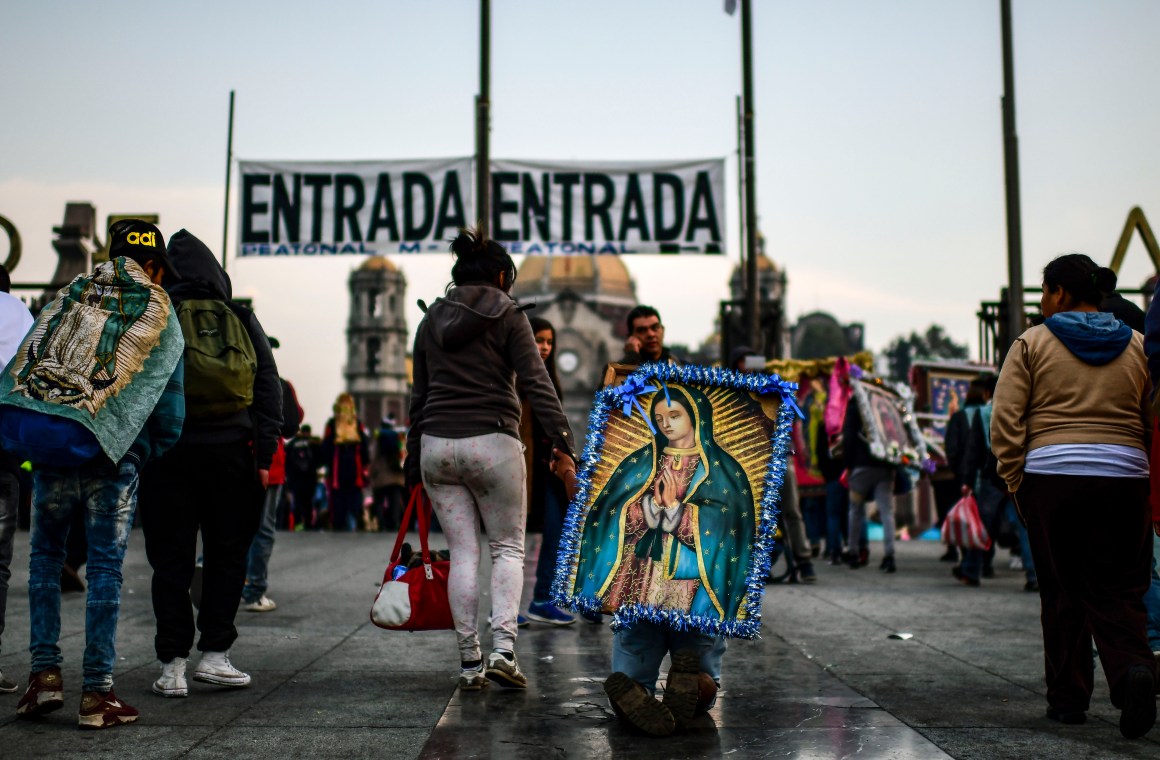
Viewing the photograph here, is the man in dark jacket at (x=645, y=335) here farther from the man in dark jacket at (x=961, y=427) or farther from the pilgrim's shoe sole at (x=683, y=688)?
the man in dark jacket at (x=961, y=427)

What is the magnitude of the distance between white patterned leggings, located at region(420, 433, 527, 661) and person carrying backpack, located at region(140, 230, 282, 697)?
2.18 ft

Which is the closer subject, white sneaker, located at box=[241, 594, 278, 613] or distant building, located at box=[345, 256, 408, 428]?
white sneaker, located at box=[241, 594, 278, 613]

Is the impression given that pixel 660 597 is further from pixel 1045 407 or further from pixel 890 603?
pixel 890 603

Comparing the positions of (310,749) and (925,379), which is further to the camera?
(925,379)

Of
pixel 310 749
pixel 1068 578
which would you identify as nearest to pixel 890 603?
pixel 1068 578

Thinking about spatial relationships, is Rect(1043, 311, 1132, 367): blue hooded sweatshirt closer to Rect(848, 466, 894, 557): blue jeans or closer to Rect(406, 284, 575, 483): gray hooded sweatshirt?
Rect(406, 284, 575, 483): gray hooded sweatshirt

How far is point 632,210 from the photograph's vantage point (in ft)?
47.6

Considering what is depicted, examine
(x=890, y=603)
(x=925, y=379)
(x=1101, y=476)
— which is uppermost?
(x=925, y=379)

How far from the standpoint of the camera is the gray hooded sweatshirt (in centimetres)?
514

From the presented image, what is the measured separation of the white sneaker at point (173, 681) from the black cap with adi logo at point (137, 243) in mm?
1488

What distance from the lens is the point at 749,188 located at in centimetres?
1745

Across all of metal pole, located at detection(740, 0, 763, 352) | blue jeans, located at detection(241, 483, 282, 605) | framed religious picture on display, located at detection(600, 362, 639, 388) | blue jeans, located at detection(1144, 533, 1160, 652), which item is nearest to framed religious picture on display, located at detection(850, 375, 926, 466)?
metal pole, located at detection(740, 0, 763, 352)

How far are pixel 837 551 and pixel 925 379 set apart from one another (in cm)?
637

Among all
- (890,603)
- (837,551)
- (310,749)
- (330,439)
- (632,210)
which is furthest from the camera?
(330,439)
